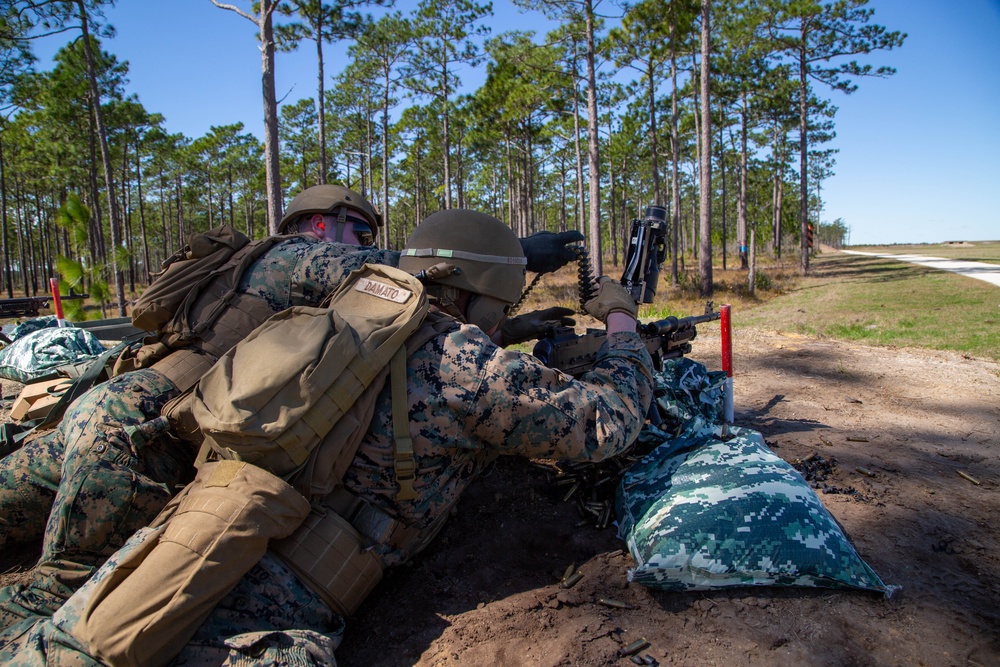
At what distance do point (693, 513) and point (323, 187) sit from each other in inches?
121

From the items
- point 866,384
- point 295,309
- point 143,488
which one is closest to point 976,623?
point 295,309

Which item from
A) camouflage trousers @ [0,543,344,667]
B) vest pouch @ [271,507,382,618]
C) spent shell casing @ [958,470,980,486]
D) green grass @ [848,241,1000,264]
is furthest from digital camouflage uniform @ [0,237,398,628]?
green grass @ [848,241,1000,264]

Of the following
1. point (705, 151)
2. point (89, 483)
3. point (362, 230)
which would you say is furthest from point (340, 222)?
point (705, 151)

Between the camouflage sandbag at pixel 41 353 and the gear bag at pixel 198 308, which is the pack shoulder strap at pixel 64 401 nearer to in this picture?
the gear bag at pixel 198 308

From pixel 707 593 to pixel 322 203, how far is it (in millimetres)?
3128

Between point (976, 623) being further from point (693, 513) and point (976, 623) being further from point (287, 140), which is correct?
point (287, 140)

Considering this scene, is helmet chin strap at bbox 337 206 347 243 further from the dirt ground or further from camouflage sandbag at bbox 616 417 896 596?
camouflage sandbag at bbox 616 417 896 596

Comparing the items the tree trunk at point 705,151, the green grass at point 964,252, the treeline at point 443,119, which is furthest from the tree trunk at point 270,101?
the green grass at point 964,252

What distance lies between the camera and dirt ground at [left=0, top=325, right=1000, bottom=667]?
1.92 metres

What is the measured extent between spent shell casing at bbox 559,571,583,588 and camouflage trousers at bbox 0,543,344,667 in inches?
35.2

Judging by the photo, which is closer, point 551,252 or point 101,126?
point 551,252

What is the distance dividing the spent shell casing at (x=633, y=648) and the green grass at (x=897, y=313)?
7690mm

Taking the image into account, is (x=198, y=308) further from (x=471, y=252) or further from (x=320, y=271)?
(x=471, y=252)

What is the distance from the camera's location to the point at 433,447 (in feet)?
6.67
